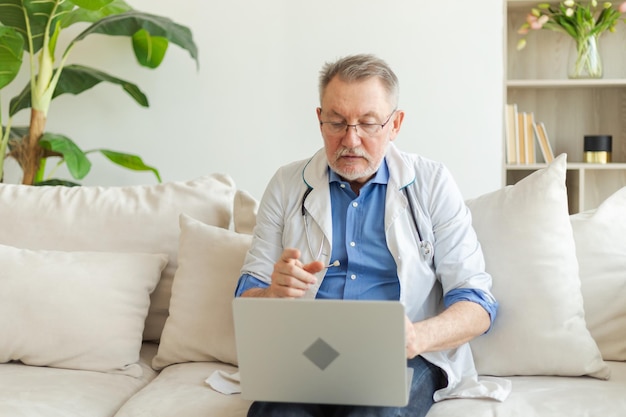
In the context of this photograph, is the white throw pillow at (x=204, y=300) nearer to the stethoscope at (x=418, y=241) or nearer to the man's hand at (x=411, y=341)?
the stethoscope at (x=418, y=241)

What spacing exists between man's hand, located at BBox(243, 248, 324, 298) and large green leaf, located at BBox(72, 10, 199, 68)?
4.68ft

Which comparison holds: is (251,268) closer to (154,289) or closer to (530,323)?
(154,289)

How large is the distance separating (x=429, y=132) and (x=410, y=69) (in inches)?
9.6

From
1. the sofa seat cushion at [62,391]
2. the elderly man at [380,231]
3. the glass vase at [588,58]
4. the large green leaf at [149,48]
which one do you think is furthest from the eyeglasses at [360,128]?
the glass vase at [588,58]

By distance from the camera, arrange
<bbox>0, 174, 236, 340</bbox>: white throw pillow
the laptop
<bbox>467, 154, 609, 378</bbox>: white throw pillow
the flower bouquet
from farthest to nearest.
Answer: the flower bouquet < <bbox>0, 174, 236, 340</bbox>: white throw pillow < <bbox>467, 154, 609, 378</bbox>: white throw pillow < the laptop

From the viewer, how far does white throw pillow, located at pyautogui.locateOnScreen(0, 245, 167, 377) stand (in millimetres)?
2066

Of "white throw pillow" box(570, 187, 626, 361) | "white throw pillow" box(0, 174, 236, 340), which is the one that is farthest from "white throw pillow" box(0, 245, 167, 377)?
"white throw pillow" box(570, 187, 626, 361)

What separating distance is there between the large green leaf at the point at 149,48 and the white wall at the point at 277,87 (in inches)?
5.5

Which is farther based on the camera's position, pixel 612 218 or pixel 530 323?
pixel 612 218

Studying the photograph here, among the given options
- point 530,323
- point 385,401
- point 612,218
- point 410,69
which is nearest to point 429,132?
point 410,69

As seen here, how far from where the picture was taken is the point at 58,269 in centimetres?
213

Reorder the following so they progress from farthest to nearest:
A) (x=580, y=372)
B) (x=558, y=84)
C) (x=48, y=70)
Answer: (x=558, y=84)
(x=48, y=70)
(x=580, y=372)

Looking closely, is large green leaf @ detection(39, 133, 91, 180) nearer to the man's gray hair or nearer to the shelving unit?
the man's gray hair

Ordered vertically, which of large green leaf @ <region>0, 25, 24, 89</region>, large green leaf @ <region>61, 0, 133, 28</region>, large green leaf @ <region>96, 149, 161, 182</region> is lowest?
large green leaf @ <region>96, 149, 161, 182</region>
